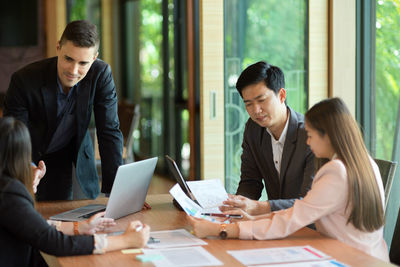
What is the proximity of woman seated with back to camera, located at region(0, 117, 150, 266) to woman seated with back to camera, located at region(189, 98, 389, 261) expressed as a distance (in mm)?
326

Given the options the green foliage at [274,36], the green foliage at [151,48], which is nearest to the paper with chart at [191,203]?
the green foliage at [274,36]

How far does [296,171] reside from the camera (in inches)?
95.5

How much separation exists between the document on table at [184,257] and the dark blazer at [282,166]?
1.76 ft

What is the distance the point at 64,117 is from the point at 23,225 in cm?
107

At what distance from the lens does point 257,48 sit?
432 cm

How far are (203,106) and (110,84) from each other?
1526 millimetres

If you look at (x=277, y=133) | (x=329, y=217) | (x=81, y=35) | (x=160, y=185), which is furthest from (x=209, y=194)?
(x=160, y=185)

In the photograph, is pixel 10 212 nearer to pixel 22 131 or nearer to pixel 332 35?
pixel 22 131

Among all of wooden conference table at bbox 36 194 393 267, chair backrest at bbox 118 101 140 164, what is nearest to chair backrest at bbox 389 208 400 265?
wooden conference table at bbox 36 194 393 267

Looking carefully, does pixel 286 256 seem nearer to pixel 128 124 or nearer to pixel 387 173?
pixel 387 173

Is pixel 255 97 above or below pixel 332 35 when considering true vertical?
below

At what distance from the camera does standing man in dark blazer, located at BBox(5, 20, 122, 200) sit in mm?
2676

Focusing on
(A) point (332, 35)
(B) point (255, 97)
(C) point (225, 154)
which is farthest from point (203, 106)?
(B) point (255, 97)

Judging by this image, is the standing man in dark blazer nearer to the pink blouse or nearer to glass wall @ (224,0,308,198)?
the pink blouse
